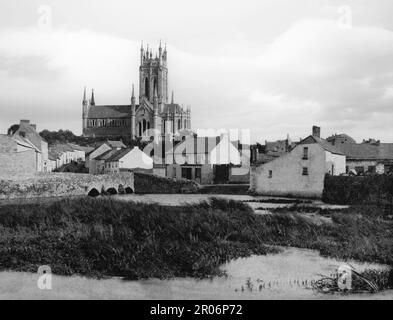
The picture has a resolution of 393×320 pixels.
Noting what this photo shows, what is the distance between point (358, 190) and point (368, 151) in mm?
17033

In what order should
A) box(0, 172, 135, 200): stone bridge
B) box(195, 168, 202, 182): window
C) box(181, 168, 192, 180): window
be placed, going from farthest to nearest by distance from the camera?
box(181, 168, 192, 180): window
box(195, 168, 202, 182): window
box(0, 172, 135, 200): stone bridge

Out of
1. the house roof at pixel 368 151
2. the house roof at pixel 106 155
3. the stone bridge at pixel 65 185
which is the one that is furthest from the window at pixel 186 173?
the house roof at pixel 368 151

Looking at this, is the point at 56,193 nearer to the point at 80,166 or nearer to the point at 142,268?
the point at 80,166

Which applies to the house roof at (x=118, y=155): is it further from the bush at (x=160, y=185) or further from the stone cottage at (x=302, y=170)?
the stone cottage at (x=302, y=170)

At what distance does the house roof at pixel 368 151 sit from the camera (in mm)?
50219

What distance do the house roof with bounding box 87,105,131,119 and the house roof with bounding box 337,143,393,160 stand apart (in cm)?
8890

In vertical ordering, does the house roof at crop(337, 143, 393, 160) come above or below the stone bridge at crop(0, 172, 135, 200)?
above

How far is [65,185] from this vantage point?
160 ft

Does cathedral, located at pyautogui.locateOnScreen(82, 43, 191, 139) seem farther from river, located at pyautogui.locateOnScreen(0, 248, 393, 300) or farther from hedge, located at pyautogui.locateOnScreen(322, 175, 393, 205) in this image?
river, located at pyautogui.locateOnScreen(0, 248, 393, 300)

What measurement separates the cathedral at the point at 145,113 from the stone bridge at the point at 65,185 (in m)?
64.1

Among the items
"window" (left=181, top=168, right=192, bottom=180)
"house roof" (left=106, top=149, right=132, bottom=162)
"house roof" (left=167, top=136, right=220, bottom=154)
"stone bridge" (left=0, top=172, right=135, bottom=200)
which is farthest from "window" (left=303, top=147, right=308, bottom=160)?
"house roof" (left=106, top=149, right=132, bottom=162)

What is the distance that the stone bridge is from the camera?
43.3 m

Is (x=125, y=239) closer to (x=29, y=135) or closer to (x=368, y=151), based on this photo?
(x=368, y=151)

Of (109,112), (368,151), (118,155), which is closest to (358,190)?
(368,151)
